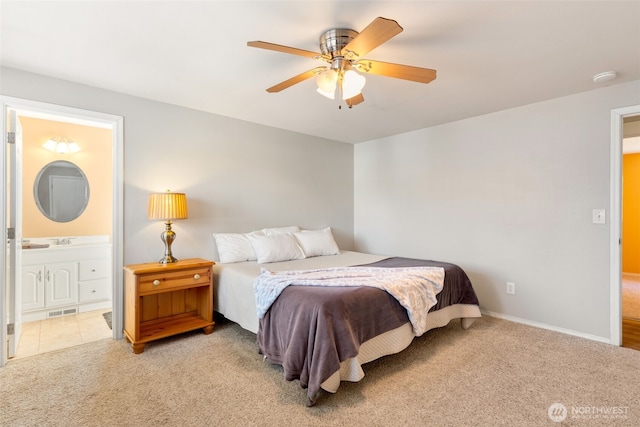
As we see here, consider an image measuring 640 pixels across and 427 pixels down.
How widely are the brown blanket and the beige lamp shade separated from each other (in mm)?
1362

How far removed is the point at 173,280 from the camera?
2781 millimetres

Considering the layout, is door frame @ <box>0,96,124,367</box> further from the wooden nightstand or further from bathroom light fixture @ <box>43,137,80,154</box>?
bathroom light fixture @ <box>43,137,80,154</box>

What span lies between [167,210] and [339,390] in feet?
6.98

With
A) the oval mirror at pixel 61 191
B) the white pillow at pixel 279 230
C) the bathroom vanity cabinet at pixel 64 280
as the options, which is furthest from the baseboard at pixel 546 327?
the oval mirror at pixel 61 191

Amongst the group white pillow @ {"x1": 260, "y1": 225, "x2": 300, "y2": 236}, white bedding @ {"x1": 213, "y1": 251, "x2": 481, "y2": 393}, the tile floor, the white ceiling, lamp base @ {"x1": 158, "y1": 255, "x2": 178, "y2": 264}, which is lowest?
the tile floor

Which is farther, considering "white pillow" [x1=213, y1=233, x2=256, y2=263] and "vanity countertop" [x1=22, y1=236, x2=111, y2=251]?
"vanity countertop" [x1=22, y1=236, x2=111, y2=251]

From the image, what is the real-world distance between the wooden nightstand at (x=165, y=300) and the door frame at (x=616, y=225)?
3651mm

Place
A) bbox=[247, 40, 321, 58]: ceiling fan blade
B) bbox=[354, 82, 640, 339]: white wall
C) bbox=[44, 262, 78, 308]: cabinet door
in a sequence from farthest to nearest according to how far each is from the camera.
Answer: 1. bbox=[44, 262, 78, 308]: cabinet door
2. bbox=[354, 82, 640, 339]: white wall
3. bbox=[247, 40, 321, 58]: ceiling fan blade

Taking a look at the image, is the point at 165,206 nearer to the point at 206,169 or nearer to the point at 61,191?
the point at 206,169

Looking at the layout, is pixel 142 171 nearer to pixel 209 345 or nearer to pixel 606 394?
pixel 209 345

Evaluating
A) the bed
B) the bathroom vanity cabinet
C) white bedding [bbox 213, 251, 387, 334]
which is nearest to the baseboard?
the bed

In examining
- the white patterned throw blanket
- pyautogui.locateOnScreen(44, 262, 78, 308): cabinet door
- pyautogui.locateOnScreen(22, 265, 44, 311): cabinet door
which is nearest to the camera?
the white patterned throw blanket

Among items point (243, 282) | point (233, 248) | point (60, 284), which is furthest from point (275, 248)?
point (60, 284)

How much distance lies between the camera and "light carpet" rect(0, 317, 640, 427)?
1.76 m
